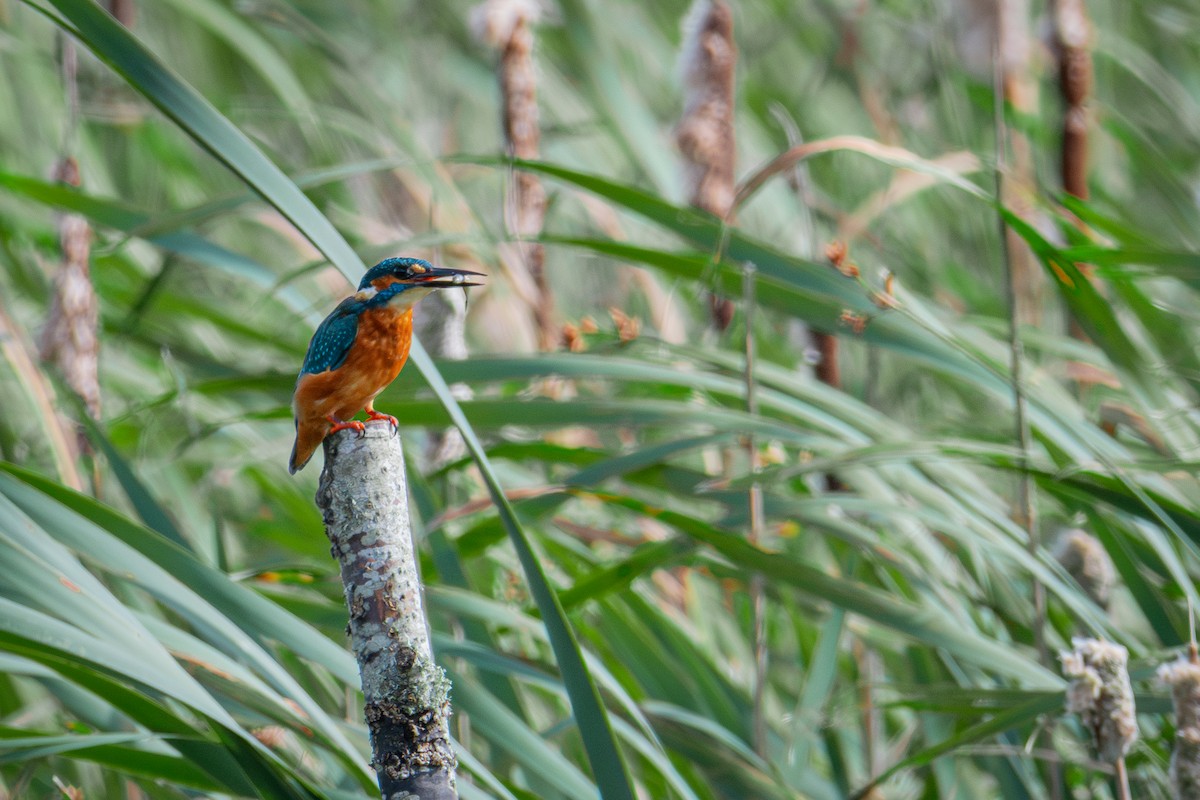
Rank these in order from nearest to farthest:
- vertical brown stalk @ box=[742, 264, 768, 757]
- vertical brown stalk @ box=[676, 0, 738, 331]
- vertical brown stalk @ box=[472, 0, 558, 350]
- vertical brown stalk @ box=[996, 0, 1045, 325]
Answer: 1. vertical brown stalk @ box=[742, 264, 768, 757]
2. vertical brown stalk @ box=[472, 0, 558, 350]
3. vertical brown stalk @ box=[676, 0, 738, 331]
4. vertical brown stalk @ box=[996, 0, 1045, 325]

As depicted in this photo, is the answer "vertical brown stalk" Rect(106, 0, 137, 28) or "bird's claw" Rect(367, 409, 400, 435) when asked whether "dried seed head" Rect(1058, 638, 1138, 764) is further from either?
"vertical brown stalk" Rect(106, 0, 137, 28)

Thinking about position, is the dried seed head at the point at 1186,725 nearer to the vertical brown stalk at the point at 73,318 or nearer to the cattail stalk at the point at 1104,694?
the cattail stalk at the point at 1104,694

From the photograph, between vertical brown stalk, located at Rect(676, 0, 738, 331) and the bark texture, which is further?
vertical brown stalk, located at Rect(676, 0, 738, 331)

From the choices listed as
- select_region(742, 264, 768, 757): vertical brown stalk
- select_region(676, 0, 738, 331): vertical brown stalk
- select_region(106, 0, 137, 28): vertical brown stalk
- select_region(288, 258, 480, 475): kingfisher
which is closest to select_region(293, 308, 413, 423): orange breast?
select_region(288, 258, 480, 475): kingfisher

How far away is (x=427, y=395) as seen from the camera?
1.28m

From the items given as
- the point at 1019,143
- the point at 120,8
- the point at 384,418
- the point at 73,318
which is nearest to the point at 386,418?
the point at 384,418

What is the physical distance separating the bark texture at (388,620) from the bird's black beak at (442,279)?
101 millimetres

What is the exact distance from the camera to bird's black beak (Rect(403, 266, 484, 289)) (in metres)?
0.67

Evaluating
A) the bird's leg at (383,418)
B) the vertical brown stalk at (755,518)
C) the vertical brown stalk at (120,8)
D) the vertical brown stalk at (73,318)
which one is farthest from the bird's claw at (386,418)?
the vertical brown stalk at (120,8)

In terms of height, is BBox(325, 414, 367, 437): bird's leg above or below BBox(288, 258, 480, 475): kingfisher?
below

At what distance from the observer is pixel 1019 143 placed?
228cm

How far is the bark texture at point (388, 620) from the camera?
625mm

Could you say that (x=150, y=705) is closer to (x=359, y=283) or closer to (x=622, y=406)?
(x=359, y=283)

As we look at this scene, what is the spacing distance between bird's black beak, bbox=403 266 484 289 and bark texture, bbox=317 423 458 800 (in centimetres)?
10
